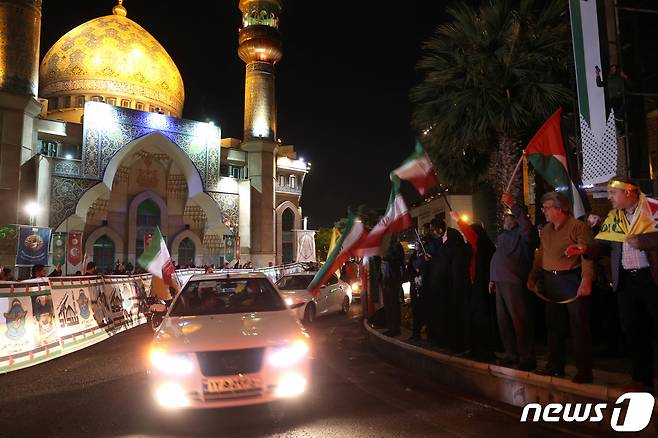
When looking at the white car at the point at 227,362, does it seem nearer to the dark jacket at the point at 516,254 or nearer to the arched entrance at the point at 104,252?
the dark jacket at the point at 516,254

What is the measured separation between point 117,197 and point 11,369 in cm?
2902

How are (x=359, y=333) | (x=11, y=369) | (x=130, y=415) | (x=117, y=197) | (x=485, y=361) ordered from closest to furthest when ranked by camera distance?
(x=130, y=415)
(x=485, y=361)
(x=11, y=369)
(x=359, y=333)
(x=117, y=197)

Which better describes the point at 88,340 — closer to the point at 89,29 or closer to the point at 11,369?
the point at 11,369

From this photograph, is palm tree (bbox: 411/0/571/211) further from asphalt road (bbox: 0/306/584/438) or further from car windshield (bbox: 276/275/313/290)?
asphalt road (bbox: 0/306/584/438)

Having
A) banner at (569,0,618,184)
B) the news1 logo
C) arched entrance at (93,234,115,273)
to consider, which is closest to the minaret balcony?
arched entrance at (93,234,115,273)

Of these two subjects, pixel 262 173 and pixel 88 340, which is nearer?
pixel 88 340

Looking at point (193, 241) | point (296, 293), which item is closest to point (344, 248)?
point (296, 293)

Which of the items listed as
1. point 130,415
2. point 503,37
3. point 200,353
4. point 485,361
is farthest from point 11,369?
point 503,37

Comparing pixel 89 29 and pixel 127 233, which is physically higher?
pixel 89 29

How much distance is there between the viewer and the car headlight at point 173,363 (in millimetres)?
4406

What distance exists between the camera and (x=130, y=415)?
4.96 meters

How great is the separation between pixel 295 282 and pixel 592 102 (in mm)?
8607

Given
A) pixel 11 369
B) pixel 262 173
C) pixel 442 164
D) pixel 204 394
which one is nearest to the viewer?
pixel 204 394

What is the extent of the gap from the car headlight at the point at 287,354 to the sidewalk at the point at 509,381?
6.99 feet
